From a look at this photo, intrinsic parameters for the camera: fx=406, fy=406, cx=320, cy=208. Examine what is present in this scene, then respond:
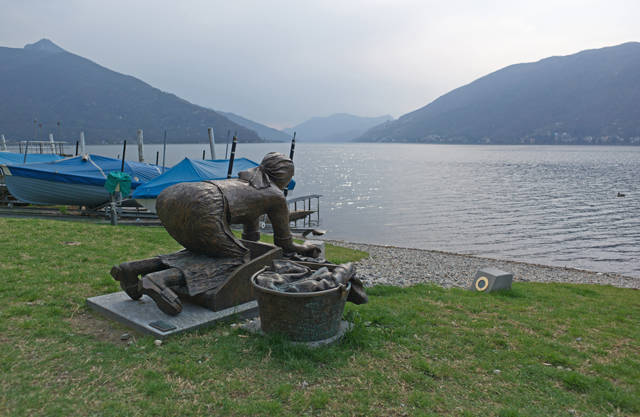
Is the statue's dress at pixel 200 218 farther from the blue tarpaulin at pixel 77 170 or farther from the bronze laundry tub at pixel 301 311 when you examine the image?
the blue tarpaulin at pixel 77 170

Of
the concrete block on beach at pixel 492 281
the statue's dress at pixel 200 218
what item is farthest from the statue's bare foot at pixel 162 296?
the concrete block on beach at pixel 492 281

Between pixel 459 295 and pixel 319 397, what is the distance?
17.9 feet

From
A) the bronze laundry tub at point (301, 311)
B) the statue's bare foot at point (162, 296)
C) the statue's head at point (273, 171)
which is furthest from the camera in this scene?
the statue's head at point (273, 171)

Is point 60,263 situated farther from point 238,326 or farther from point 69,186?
point 69,186

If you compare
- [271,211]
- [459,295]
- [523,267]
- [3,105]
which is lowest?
[523,267]

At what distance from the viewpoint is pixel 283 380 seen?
13.4 feet

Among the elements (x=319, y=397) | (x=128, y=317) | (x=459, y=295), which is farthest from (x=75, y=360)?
(x=459, y=295)

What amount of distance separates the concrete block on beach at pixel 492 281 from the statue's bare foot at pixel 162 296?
710cm

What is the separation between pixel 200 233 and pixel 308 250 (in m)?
1.81

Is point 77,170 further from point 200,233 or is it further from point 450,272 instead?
point 200,233

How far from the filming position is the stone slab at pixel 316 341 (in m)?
4.70

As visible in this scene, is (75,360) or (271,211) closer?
(75,360)

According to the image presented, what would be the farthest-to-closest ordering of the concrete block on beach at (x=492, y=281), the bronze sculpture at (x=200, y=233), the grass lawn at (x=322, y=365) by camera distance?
the concrete block on beach at (x=492, y=281) → the bronze sculpture at (x=200, y=233) → the grass lawn at (x=322, y=365)

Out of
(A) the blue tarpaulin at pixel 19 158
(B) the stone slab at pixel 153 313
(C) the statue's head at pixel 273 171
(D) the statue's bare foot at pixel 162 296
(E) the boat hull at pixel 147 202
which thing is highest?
(C) the statue's head at pixel 273 171
